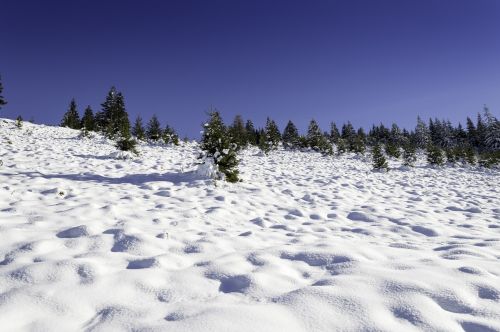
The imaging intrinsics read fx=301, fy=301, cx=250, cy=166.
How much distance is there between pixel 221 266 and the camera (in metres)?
3.42

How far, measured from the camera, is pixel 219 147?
11078mm

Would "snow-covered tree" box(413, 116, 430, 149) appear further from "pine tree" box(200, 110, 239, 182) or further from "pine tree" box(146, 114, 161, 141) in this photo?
"pine tree" box(200, 110, 239, 182)

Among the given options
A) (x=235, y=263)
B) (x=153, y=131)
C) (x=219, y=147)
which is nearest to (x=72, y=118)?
(x=153, y=131)

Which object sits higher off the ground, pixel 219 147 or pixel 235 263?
pixel 219 147

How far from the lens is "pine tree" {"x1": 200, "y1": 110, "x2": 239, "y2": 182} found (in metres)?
10.5

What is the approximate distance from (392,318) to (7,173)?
35.6ft

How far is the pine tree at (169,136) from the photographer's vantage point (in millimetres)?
27641

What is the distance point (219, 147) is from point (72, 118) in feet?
151

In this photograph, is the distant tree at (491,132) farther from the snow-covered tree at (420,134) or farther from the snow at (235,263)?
the snow at (235,263)

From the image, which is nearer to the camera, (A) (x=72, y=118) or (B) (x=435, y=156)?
(B) (x=435, y=156)

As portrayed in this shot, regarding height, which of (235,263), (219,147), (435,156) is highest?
(219,147)

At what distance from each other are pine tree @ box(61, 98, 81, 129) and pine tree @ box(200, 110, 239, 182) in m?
41.6

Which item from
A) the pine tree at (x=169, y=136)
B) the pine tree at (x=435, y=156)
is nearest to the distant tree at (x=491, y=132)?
the pine tree at (x=435, y=156)

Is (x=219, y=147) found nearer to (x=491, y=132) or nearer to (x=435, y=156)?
(x=435, y=156)
